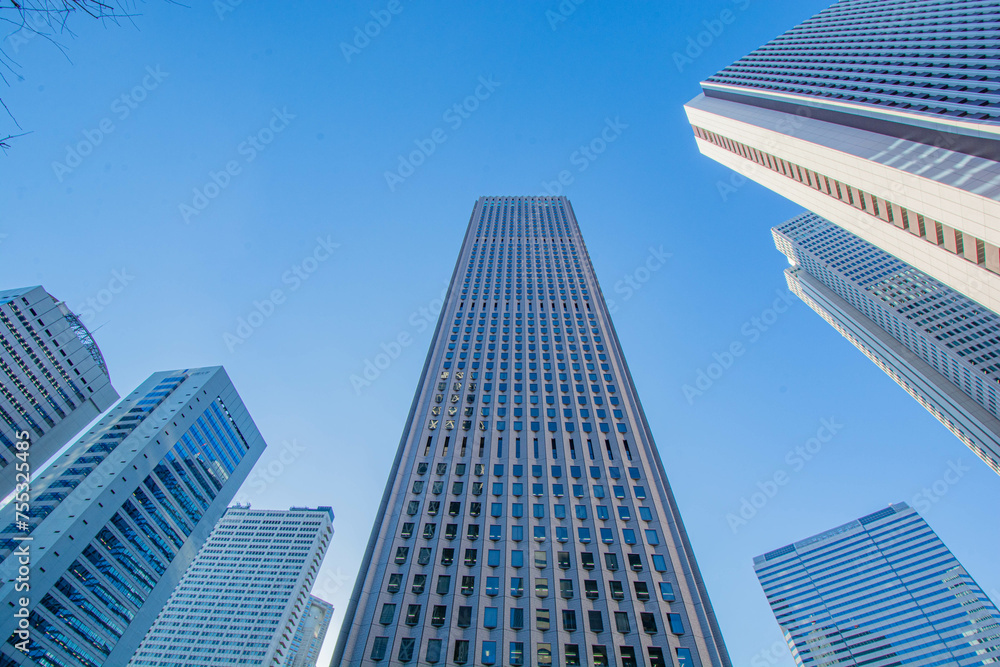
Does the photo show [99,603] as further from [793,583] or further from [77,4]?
[793,583]

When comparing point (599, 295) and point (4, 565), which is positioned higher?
point (599, 295)

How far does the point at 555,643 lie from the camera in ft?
92.1

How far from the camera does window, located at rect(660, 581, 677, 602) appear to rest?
30.8 metres

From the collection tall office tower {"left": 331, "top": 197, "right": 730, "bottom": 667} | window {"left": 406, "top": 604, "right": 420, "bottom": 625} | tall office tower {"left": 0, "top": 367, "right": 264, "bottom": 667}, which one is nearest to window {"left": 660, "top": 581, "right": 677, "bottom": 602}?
tall office tower {"left": 331, "top": 197, "right": 730, "bottom": 667}

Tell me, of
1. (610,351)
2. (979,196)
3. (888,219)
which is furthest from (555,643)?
(888,219)

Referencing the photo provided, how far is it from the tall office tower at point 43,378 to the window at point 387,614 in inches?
3095

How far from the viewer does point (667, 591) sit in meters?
31.2

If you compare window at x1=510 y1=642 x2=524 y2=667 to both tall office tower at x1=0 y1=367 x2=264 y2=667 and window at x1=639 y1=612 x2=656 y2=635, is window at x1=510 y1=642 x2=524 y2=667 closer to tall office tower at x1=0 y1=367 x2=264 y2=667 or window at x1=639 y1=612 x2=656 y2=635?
window at x1=639 y1=612 x2=656 y2=635

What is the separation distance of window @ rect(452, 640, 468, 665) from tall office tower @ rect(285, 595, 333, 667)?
556ft

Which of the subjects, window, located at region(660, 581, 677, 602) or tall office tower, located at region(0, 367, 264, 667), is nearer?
window, located at region(660, 581, 677, 602)

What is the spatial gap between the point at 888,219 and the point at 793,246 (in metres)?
111

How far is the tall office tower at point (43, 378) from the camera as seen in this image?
234 ft

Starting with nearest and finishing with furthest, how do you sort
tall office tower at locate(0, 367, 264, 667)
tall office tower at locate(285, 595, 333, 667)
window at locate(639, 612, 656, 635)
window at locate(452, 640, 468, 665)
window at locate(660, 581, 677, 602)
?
window at locate(452, 640, 468, 665)
window at locate(639, 612, 656, 635)
window at locate(660, 581, 677, 602)
tall office tower at locate(0, 367, 264, 667)
tall office tower at locate(285, 595, 333, 667)

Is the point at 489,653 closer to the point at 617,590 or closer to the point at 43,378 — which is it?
the point at 617,590
